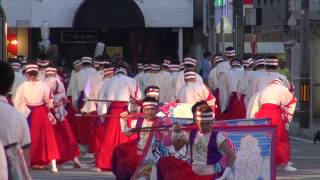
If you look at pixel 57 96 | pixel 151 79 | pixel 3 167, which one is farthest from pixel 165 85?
pixel 3 167

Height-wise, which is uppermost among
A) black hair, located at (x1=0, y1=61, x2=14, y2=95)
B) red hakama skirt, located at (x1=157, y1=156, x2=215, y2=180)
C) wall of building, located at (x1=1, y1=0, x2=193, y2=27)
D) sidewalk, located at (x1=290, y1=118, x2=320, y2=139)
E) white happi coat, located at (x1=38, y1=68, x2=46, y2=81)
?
wall of building, located at (x1=1, y1=0, x2=193, y2=27)

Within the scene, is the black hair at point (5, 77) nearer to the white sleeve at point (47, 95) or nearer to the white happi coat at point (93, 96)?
the white sleeve at point (47, 95)

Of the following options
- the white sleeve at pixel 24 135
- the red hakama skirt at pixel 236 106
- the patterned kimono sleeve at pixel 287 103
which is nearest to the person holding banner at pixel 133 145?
the patterned kimono sleeve at pixel 287 103

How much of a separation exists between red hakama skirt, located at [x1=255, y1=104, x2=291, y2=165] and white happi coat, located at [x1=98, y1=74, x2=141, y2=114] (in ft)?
6.69

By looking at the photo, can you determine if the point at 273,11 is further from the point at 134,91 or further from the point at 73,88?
the point at 134,91

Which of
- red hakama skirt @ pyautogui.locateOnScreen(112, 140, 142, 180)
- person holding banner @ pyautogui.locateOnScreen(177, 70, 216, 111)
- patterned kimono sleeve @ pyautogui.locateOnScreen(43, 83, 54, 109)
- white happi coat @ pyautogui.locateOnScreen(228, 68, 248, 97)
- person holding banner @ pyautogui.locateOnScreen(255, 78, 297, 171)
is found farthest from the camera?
white happi coat @ pyautogui.locateOnScreen(228, 68, 248, 97)

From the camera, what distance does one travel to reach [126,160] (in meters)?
14.8

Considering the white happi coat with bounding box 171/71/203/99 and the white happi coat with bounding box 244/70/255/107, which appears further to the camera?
the white happi coat with bounding box 171/71/203/99

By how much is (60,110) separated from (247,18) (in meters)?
20.2

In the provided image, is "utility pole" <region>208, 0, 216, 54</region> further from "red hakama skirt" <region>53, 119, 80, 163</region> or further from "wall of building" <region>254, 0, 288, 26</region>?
"red hakama skirt" <region>53, 119, 80, 163</region>

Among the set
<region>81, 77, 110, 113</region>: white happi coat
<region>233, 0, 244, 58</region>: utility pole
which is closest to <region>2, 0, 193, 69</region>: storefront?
<region>233, 0, 244, 58</region>: utility pole

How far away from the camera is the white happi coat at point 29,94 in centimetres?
1736

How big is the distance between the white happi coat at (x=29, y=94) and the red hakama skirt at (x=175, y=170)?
19.9 ft

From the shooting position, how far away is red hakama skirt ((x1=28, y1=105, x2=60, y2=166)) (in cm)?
1787
